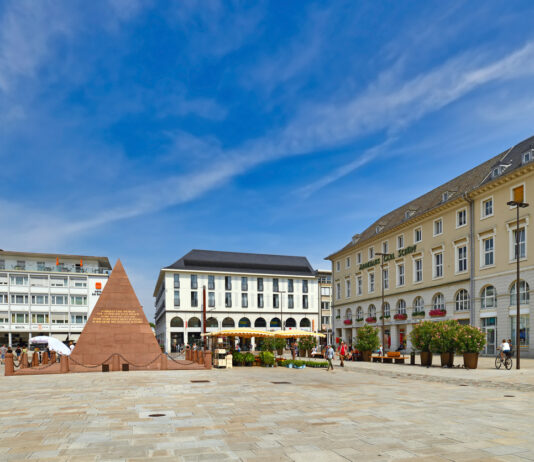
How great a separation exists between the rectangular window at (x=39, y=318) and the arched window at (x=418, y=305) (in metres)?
54.3

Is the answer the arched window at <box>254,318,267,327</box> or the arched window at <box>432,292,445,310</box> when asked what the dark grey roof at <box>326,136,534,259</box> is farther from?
the arched window at <box>254,318,267,327</box>

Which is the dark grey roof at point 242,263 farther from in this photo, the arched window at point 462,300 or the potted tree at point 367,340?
the potted tree at point 367,340

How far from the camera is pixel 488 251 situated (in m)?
40.3

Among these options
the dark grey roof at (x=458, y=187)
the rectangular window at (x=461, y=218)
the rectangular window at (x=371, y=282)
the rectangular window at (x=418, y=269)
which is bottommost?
the rectangular window at (x=371, y=282)

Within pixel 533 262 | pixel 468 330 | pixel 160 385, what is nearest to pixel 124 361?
pixel 160 385

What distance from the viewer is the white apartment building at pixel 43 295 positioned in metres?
72.2

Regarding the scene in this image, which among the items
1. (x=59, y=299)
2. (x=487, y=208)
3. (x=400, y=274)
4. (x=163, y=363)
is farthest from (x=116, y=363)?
(x=59, y=299)

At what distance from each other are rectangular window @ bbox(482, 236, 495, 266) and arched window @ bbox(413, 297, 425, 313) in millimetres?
10078

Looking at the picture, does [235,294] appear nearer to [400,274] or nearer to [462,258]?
[400,274]

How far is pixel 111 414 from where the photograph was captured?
39.1ft

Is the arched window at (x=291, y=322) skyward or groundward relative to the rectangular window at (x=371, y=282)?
groundward

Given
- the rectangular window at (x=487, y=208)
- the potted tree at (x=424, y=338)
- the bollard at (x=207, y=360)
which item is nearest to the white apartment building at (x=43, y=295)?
the bollard at (x=207, y=360)

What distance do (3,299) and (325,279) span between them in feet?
186

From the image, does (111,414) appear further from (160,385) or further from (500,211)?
(500,211)
